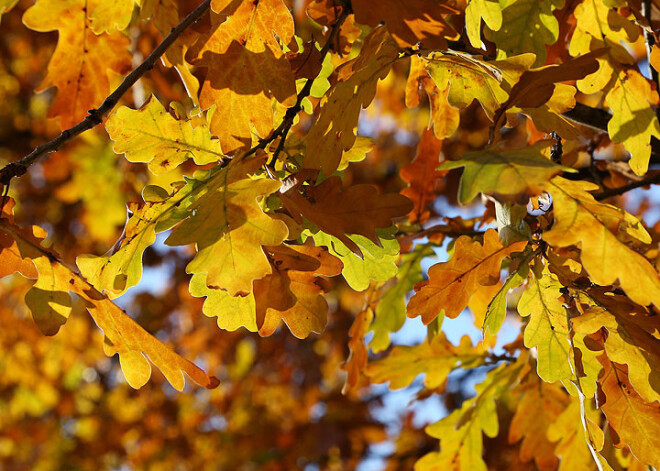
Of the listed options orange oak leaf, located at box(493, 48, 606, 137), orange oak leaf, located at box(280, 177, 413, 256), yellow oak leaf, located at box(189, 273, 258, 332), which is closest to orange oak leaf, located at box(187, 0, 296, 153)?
orange oak leaf, located at box(280, 177, 413, 256)

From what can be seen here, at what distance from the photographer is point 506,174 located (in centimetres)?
67

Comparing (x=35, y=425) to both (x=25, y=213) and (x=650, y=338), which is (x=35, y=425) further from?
(x=650, y=338)

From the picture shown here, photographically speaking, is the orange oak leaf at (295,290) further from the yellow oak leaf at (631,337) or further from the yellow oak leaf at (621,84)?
the yellow oak leaf at (621,84)

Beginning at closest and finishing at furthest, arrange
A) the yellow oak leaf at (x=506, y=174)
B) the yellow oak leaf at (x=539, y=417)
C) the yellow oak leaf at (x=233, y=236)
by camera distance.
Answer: the yellow oak leaf at (x=506, y=174), the yellow oak leaf at (x=233, y=236), the yellow oak leaf at (x=539, y=417)

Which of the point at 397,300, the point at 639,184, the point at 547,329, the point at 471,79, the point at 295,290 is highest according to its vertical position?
the point at 471,79

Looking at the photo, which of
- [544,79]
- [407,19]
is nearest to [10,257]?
[407,19]

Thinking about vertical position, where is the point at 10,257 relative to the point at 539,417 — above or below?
above

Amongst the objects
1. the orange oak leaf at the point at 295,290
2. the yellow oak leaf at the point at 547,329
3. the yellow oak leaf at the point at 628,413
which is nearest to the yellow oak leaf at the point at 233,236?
the orange oak leaf at the point at 295,290

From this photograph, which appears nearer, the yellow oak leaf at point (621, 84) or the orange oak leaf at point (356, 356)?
the yellow oak leaf at point (621, 84)

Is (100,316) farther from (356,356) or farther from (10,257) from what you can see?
(356,356)

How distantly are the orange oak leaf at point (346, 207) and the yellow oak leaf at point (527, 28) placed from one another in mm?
370

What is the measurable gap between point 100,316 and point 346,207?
1.53 ft

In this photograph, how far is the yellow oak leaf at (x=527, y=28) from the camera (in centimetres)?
103

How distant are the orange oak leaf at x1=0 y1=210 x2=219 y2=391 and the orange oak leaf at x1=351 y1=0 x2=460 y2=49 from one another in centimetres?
61
